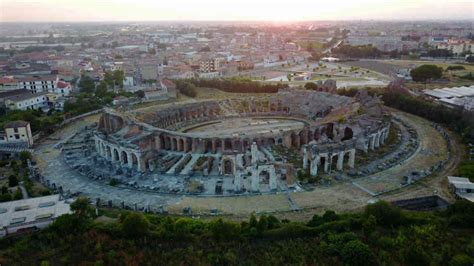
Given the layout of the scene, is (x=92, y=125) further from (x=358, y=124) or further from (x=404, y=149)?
(x=404, y=149)

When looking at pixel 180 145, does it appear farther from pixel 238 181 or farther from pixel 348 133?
pixel 348 133

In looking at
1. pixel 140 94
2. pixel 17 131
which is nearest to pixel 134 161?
pixel 17 131

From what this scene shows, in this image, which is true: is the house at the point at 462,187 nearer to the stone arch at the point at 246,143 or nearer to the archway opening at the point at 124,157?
the stone arch at the point at 246,143

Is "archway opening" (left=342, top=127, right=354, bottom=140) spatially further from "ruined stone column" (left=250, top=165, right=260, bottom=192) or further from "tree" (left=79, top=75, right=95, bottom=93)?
"tree" (left=79, top=75, right=95, bottom=93)

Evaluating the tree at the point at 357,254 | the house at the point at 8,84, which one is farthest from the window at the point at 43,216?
the house at the point at 8,84

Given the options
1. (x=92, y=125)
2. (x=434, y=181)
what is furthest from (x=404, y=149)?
(x=92, y=125)

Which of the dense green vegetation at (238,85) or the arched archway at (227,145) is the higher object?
the dense green vegetation at (238,85)

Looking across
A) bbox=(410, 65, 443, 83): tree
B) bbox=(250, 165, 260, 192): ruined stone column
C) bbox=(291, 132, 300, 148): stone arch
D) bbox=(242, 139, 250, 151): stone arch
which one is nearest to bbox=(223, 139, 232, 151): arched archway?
bbox=(242, 139, 250, 151): stone arch
